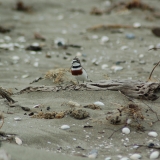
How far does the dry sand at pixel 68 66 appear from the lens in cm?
385

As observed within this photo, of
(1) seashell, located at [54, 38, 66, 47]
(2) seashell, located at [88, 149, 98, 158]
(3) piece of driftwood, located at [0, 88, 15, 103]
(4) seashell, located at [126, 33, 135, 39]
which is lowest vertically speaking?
(1) seashell, located at [54, 38, 66, 47]

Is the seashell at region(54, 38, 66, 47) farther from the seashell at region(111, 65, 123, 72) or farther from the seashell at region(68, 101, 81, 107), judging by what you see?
the seashell at region(68, 101, 81, 107)

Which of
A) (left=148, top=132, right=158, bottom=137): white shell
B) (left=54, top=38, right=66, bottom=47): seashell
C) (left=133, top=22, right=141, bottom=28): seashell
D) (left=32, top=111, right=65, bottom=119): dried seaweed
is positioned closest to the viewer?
(left=148, top=132, right=158, bottom=137): white shell

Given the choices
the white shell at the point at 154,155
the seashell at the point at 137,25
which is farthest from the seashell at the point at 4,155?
the seashell at the point at 137,25

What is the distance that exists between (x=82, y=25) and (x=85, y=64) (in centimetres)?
222

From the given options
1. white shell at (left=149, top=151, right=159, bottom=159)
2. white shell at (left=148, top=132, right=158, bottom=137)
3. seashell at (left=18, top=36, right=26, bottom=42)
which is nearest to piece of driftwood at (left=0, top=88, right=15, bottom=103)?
white shell at (left=148, top=132, right=158, bottom=137)

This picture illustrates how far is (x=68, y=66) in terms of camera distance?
22.5 ft

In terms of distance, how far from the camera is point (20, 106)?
184 inches

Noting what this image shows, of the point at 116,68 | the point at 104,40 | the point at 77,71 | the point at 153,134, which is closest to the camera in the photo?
the point at 153,134

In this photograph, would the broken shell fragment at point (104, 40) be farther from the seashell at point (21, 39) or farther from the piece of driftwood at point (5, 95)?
the piece of driftwood at point (5, 95)

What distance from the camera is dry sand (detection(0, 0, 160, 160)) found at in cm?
385

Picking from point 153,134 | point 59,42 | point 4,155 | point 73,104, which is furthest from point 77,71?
point 59,42

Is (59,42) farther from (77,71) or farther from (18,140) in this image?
(18,140)

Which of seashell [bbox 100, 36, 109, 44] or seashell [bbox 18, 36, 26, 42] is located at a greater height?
seashell [bbox 100, 36, 109, 44]
